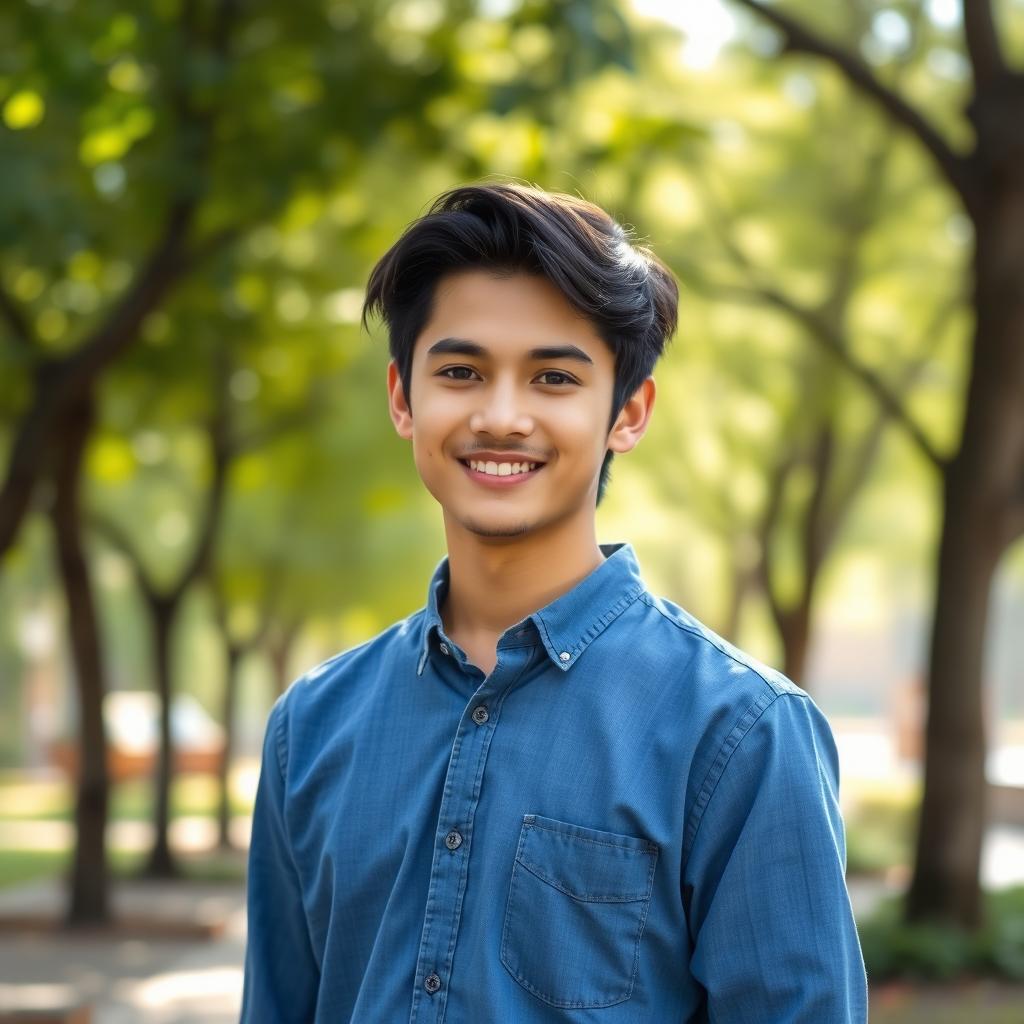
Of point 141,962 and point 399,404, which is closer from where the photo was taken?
point 399,404

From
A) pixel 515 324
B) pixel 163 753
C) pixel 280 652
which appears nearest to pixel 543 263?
pixel 515 324

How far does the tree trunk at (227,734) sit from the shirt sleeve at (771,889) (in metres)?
18.6

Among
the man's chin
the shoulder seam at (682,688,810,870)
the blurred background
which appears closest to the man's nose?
the man's chin

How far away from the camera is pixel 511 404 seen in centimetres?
237

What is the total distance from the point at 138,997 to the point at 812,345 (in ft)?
29.3

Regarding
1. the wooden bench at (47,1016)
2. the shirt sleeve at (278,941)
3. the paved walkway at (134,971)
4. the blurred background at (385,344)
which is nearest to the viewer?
the shirt sleeve at (278,941)

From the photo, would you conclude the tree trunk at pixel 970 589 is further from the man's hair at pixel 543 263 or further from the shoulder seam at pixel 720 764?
the shoulder seam at pixel 720 764

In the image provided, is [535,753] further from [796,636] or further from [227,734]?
[227,734]

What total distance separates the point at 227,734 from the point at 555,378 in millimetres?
19360

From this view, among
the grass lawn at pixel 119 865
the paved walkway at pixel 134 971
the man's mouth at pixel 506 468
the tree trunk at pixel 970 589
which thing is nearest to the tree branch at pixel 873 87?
the tree trunk at pixel 970 589

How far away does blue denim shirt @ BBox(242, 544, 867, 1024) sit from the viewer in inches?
86.1

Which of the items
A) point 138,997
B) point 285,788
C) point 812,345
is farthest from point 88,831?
point 285,788

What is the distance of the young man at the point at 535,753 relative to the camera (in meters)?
2.21

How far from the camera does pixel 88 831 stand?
13.8 metres
